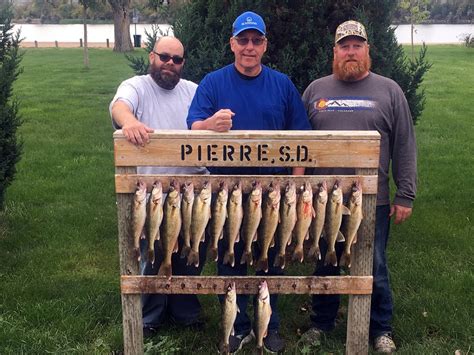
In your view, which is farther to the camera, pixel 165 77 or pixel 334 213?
pixel 165 77

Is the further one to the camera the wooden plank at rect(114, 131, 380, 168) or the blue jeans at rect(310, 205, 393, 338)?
the blue jeans at rect(310, 205, 393, 338)

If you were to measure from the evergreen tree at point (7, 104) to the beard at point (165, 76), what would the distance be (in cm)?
257

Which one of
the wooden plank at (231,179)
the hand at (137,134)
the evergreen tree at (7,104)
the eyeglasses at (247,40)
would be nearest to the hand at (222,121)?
the wooden plank at (231,179)

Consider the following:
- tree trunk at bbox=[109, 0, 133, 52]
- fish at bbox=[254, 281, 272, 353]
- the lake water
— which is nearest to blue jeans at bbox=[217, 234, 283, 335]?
fish at bbox=[254, 281, 272, 353]

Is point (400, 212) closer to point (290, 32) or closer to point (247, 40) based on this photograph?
point (247, 40)

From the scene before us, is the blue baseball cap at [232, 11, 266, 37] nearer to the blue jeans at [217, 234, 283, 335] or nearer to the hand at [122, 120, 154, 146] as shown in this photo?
the hand at [122, 120, 154, 146]

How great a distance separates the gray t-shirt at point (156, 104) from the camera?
4160 mm

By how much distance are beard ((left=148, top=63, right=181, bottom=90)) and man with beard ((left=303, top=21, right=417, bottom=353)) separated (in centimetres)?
97

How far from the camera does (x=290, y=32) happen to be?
5.54m

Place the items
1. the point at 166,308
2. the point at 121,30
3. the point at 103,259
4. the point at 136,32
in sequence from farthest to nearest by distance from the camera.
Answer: the point at 136,32 < the point at 121,30 < the point at 103,259 < the point at 166,308

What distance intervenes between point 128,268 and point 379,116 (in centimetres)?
199

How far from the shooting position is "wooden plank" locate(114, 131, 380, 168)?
357cm

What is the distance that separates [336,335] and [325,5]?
3042 mm

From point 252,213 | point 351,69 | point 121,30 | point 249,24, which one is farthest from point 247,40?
point 121,30
